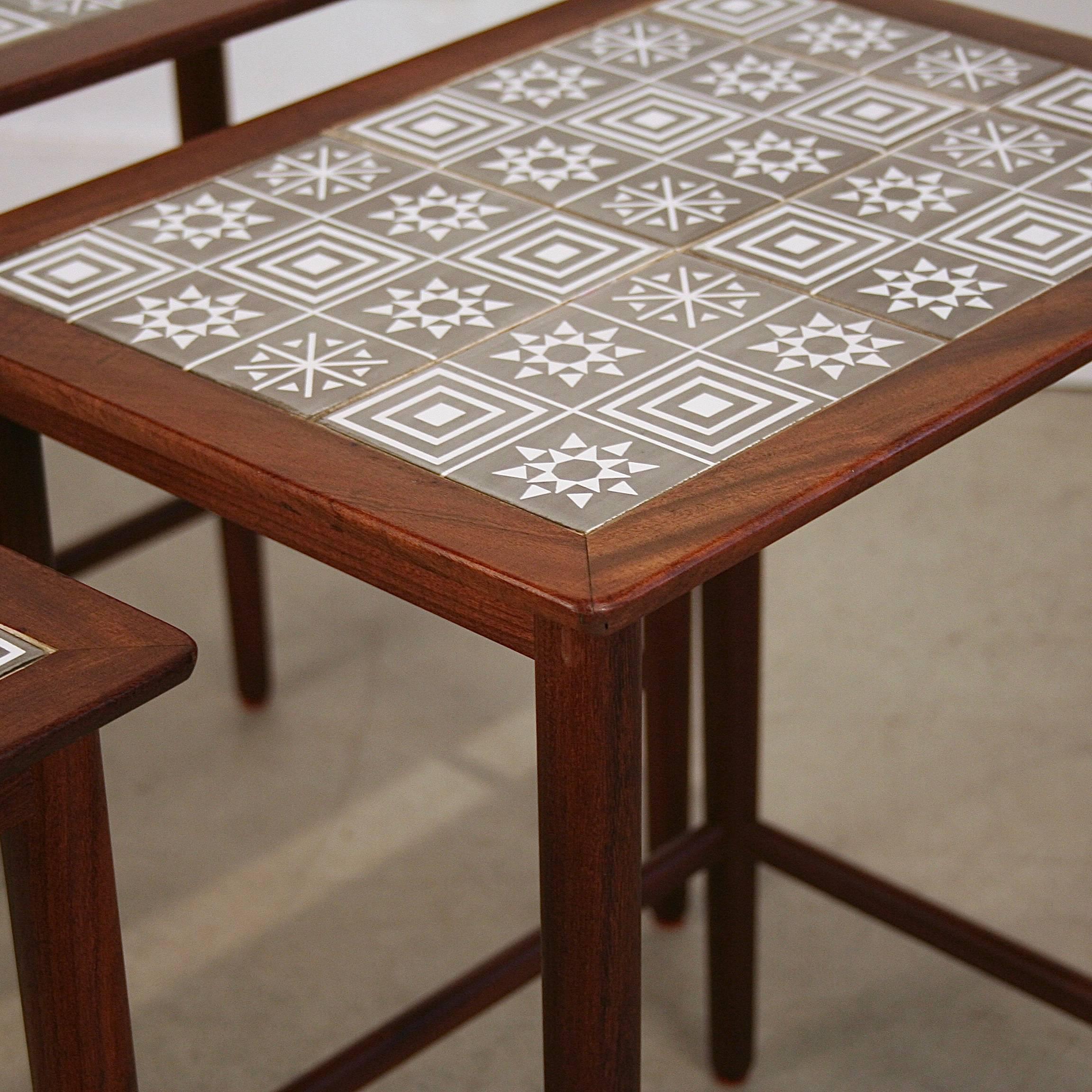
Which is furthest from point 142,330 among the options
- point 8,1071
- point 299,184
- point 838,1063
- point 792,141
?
point 838,1063

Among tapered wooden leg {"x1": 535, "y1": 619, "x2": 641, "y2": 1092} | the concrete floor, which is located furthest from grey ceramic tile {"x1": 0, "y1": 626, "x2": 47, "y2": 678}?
the concrete floor

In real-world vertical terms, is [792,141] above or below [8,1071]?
above

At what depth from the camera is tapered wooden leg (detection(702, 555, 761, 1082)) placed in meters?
1.73

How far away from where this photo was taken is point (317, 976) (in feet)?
6.72

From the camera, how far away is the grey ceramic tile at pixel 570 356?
4.11 ft

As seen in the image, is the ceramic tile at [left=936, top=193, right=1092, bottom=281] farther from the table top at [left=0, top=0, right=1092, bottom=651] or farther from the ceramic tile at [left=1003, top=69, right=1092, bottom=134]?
the ceramic tile at [left=1003, top=69, right=1092, bottom=134]

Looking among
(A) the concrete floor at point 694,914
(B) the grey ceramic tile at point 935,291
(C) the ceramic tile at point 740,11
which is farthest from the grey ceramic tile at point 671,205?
(A) the concrete floor at point 694,914

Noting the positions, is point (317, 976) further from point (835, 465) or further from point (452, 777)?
point (835, 465)

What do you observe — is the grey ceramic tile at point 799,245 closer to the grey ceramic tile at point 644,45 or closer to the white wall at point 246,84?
the grey ceramic tile at point 644,45

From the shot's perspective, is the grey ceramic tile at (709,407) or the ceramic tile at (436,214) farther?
the ceramic tile at (436,214)

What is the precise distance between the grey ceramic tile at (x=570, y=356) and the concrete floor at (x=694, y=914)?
2.93 feet

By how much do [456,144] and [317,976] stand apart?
917 millimetres

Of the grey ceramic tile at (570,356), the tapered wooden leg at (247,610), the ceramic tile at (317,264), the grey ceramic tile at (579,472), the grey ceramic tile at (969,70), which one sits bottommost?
the tapered wooden leg at (247,610)

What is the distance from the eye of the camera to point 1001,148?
159 cm
